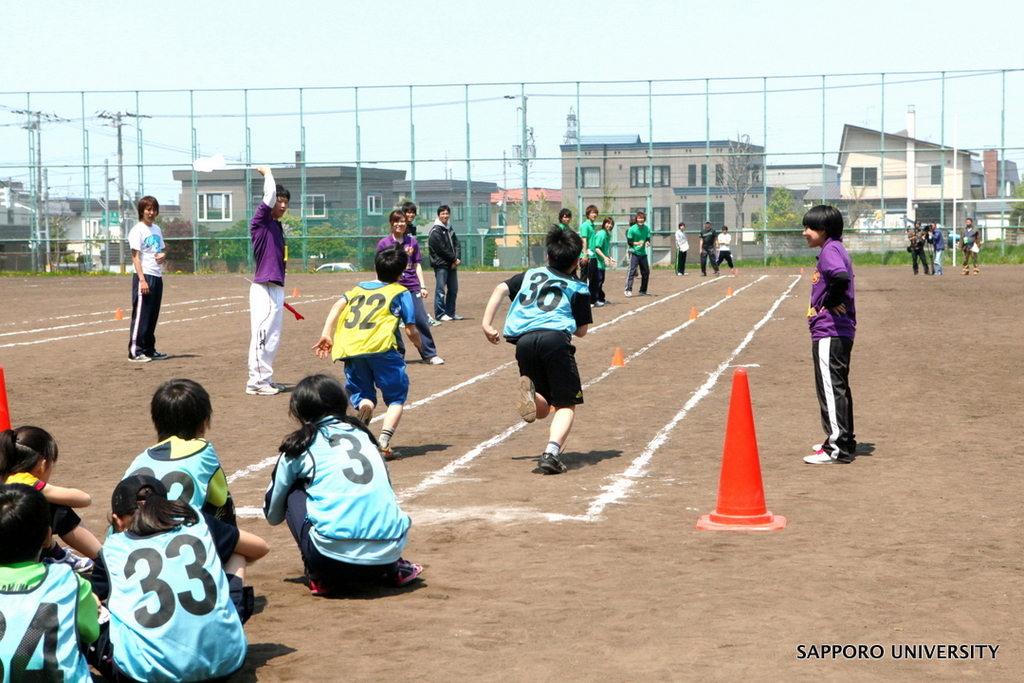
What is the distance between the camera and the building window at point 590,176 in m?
54.6

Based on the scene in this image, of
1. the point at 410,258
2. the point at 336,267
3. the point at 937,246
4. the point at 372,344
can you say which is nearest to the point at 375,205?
the point at 336,267

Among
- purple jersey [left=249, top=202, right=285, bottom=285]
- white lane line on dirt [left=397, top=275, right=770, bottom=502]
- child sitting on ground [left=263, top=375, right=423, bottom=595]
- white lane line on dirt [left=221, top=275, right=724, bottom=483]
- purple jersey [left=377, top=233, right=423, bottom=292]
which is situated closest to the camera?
child sitting on ground [left=263, top=375, right=423, bottom=595]

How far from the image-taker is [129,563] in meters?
4.07

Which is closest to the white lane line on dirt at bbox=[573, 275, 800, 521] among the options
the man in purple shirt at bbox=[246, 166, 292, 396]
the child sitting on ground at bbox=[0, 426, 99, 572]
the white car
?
the child sitting on ground at bbox=[0, 426, 99, 572]

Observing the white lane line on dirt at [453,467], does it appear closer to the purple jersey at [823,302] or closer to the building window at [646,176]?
the purple jersey at [823,302]

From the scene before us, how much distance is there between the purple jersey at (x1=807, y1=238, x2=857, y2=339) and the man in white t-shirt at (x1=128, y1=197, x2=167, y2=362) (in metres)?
8.85

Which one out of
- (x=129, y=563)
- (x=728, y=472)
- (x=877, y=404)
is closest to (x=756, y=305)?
(x=877, y=404)

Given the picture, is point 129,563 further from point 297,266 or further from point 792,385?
point 297,266

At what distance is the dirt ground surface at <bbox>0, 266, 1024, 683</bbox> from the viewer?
459cm

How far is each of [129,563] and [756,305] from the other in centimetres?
2127

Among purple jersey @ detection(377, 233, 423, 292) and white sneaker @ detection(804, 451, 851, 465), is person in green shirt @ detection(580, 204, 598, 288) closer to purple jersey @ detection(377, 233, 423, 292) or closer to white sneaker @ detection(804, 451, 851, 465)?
purple jersey @ detection(377, 233, 423, 292)

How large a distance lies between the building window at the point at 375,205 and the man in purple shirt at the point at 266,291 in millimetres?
40088

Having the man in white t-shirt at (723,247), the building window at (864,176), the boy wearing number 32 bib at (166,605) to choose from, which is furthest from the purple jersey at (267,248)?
the building window at (864,176)

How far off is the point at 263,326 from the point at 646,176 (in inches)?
1699
